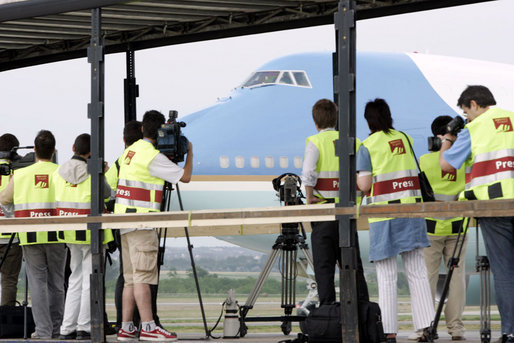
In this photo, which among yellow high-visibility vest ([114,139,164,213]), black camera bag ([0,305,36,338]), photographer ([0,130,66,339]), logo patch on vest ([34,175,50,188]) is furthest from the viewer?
black camera bag ([0,305,36,338])

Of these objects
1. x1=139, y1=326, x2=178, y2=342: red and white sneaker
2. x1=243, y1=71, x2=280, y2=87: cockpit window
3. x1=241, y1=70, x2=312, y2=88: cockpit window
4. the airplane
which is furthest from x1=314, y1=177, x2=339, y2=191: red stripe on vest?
x1=243, y1=71, x2=280, y2=87: cockpit window

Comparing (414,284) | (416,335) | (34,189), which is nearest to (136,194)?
(34,189)

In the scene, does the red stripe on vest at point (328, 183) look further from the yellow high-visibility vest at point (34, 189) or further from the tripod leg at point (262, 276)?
the yellow high-visibility vest at point (34, 189)

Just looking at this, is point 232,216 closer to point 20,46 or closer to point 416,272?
point 416,272

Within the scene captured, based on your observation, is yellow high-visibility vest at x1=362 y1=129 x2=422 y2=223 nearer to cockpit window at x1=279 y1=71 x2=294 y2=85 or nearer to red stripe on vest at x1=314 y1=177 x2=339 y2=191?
red stripe on vest at x1=314 y1=177 x2=339 y2=191

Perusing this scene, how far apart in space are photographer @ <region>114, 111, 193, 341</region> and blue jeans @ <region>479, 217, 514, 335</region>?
7.60 ft

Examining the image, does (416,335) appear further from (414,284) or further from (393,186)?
(393,186)

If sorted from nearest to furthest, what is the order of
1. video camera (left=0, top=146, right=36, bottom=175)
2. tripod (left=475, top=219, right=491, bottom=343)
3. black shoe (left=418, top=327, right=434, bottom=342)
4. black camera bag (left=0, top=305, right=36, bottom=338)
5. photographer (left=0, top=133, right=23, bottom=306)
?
tripod (left=475, top=219, right=491, bottom=343) → black shoe (left=418, top=327, right=434, bottom=342) → black camera bag (left=0, top=305, right=36, bottom=338) → video camera (left=0, top=146, right=36, bottom=175) → photographer (left=0, top=133, right=23, bottom=306)

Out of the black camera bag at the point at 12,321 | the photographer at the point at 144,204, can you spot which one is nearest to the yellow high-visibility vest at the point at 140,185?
the photographer at the point at 144,204

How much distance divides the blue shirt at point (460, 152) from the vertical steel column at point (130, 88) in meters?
4.29

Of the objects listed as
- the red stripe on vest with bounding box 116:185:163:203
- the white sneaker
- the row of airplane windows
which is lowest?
the white sneaker

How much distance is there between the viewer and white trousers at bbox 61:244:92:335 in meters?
7.66

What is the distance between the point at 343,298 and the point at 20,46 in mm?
5268

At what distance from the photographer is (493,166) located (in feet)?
20.7
